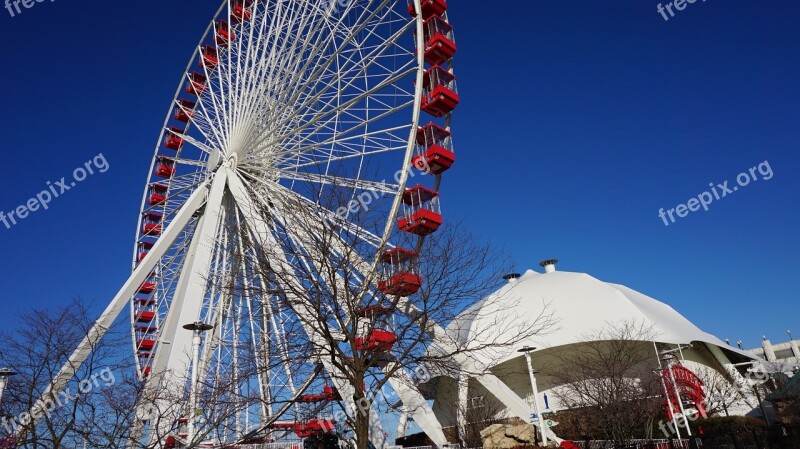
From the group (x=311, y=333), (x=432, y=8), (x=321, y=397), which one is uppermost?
(x=432, y=8)

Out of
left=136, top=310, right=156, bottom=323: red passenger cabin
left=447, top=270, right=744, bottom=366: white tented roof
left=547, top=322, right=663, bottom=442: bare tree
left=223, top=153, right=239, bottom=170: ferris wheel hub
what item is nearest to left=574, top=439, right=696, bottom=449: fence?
left=547, top=322, right=663, bottom=442: bare tree

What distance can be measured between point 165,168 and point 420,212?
18285mm

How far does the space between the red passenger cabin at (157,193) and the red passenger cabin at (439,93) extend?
17.3 metres

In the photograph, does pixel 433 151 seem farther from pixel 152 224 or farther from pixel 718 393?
pixel 718 393

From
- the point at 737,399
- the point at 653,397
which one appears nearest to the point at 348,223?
the point at 653,397

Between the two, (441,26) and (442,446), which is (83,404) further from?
(441,26)

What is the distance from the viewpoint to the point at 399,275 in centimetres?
1466

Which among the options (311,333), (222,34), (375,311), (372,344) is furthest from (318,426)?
(222,34)

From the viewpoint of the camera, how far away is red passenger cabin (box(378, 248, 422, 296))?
47.3ft

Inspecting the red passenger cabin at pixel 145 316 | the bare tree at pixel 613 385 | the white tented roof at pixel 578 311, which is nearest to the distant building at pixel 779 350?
the white tented roof at pixel 578 311

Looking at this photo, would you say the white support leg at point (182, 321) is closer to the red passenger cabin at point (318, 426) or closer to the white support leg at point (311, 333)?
the white support leg at point (311, 333)

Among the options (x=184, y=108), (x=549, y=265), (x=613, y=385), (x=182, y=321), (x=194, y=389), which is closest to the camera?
(x=194, y=389)

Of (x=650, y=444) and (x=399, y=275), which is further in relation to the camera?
(x=650, y=444)

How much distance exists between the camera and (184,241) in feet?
86.1
